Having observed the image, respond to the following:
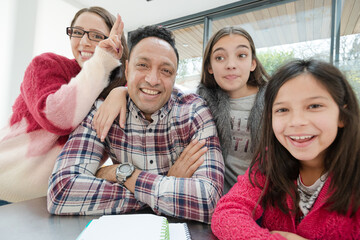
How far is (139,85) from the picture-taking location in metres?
1.22

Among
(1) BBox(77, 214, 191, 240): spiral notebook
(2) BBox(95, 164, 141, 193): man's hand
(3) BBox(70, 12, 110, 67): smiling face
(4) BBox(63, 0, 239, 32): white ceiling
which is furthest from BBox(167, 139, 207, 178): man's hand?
(4) BBox(63, 0, 239, 32): white ceiling

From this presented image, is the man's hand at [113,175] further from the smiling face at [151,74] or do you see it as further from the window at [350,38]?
the window at [350,38]

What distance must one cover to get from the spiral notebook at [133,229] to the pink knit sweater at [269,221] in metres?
0.14

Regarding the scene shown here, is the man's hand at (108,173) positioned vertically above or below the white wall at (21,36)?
below

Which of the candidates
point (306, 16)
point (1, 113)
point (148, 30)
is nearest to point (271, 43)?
point (306, 16)

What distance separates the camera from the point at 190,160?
1.03m

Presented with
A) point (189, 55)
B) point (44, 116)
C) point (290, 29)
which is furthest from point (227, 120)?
point (189, 55)

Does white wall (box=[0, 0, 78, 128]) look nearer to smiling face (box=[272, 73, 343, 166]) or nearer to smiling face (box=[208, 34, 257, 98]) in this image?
smiling face (box=[208, 34, 257, 98])

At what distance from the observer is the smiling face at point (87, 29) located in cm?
144

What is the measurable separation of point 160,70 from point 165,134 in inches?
13.9

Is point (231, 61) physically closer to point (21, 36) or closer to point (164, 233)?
point (164, 233)

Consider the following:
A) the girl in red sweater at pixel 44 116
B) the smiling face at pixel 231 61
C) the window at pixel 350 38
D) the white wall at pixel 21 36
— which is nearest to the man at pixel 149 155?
the girl in red sweater at pixel 44 116

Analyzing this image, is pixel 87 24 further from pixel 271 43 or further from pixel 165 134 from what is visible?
pixel 271 43

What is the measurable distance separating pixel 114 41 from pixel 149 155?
2.08 feet
